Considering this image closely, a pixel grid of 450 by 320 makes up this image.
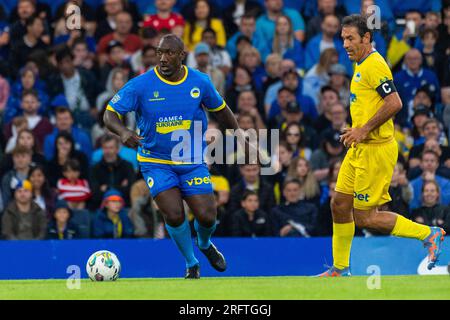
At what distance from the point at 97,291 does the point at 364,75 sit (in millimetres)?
3249

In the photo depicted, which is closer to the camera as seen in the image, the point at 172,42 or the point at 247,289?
the point at 247,289

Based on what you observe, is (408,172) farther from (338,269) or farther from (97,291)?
(97,291)

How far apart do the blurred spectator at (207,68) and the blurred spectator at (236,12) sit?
1321mm

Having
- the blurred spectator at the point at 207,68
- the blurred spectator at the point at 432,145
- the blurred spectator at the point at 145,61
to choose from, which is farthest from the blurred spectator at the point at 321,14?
the blurred spectator at the point at 432,145

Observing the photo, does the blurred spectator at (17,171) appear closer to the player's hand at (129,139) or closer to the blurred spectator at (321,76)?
the blurred spectator at (321,76)

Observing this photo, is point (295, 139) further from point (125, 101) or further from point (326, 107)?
point (125, 101)

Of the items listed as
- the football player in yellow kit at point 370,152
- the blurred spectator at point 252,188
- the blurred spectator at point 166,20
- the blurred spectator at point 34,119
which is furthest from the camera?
the blurred spectator at point 166,20

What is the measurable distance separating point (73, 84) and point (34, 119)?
34.8 inches

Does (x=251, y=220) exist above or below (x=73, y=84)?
below

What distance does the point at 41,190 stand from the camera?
16.8 meters

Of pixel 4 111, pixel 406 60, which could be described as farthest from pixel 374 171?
pixel 4 111

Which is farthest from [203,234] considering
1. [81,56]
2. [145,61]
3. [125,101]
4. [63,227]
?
[81,56]

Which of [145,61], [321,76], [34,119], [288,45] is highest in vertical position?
[288,45]

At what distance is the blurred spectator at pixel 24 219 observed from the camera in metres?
16.1
